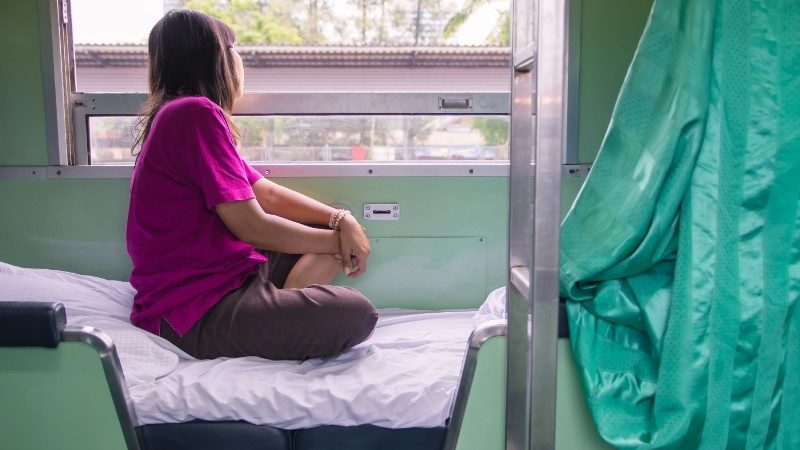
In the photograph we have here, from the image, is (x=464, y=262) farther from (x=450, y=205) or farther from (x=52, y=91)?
(x=52, y=91)

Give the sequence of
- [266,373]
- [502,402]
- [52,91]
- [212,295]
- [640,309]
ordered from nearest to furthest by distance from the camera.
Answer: [640,309], [502,402], [266,373], [212,295], [52,91]

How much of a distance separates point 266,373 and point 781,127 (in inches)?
54.9

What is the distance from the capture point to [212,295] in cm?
214

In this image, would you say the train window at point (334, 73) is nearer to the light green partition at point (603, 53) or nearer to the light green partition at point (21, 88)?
the light green partition at point (21, 88)

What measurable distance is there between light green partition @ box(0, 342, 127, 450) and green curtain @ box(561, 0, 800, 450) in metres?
1.24

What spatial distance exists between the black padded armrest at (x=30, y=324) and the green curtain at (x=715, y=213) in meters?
1.26

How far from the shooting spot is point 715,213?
4.74 feet

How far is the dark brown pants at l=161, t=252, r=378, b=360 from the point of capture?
82.0 inches

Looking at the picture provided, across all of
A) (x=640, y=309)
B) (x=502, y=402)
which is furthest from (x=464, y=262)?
(x=640, y=309)

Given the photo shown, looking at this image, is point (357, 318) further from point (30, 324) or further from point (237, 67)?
point (237, 67)

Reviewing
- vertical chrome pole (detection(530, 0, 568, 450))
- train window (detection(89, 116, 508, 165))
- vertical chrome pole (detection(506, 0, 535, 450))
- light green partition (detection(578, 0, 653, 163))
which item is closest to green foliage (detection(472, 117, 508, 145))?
train window (detection(89, 116, 508, 165))

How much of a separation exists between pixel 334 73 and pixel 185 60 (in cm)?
80

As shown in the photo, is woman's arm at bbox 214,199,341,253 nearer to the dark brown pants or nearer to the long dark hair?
the dark brown pants

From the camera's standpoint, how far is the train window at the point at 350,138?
3006 millimetres
